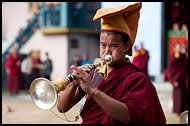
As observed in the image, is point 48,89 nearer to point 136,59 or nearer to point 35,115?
point 35,115

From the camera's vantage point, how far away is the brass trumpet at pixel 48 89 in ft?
6.95

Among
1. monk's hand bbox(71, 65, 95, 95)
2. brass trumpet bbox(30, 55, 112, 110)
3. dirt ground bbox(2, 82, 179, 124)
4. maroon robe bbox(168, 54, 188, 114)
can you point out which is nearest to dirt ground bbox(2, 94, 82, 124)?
dirt ground bbox(2, 82, 179, 124)

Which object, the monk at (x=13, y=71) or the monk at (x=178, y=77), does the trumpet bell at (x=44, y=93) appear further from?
the monk at (x=13, y=71)

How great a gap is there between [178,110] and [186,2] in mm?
8924

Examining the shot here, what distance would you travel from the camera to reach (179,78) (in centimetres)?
783

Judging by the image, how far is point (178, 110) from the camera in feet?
25.8

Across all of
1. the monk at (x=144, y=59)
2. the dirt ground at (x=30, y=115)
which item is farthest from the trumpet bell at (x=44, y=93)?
the monk at (x=144, y=59)

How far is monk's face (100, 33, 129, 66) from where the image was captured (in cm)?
224

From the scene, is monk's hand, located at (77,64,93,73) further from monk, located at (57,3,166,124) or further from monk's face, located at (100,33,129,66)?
monk's face, located at (100,33,129,66)

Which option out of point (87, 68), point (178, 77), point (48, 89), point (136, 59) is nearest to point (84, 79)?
point (87, 68)

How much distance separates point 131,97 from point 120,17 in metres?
0.57

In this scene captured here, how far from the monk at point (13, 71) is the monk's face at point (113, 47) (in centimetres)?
1027

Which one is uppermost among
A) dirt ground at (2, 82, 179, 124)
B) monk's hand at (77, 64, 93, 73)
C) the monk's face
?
the monk's face

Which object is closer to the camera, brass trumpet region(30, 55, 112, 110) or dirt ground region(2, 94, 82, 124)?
brass trumpet region(30, 55, 112, 110)
